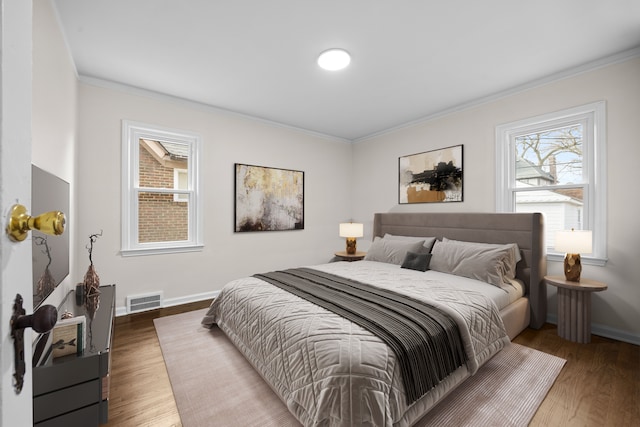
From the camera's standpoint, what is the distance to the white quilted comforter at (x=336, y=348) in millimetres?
1395

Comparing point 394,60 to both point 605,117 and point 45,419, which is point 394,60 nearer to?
point 605,117

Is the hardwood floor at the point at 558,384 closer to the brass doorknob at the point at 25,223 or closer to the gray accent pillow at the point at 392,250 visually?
the gray accent pillow at the point at 392,250

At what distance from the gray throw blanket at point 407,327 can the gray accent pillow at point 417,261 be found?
101cm

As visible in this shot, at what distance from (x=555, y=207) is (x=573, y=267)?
0.76m

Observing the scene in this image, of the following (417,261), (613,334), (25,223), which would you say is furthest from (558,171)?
(25,223)

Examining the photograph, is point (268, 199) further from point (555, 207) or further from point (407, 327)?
point (555, 207)

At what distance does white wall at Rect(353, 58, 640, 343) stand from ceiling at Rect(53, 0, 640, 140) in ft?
0.67

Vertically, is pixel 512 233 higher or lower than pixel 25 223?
lower

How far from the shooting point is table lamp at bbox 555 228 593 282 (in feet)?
8.43

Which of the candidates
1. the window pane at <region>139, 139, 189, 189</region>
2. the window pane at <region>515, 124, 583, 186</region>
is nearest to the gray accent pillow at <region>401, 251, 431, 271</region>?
the window pane at <region>515, 124, 583, 186</region>

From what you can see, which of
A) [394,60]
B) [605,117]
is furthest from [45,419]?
Result: [605,117]


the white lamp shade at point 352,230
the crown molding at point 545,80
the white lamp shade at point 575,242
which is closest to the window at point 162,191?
the white lamp shade at point 352,230

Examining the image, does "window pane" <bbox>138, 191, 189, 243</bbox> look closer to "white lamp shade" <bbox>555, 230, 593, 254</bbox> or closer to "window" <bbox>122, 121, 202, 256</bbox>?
"window" <bbox>122, 121, 202, 256</bbox>

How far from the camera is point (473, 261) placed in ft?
9.70
